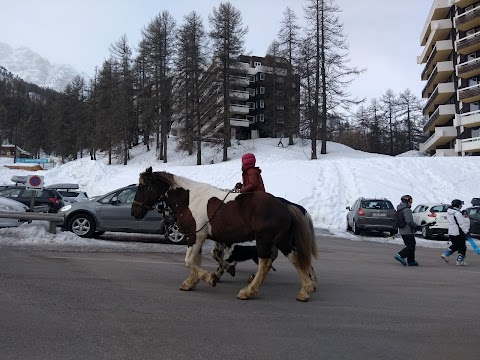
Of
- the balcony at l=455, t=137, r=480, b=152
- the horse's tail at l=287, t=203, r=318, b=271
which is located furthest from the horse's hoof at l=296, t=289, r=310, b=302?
the balcony at l=455, t=137, r=480, b=152

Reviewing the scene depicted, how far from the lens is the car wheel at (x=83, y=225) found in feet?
48.1

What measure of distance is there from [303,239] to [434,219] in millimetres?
15776

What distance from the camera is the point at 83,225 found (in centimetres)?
1470

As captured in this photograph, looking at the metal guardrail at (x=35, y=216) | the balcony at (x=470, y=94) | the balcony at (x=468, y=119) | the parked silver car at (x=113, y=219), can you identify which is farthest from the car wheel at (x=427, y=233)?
the balcony at (x=470, y=94)

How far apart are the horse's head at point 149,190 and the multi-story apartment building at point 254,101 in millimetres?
42846

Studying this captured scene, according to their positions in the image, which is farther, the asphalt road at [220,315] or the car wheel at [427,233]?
the car wheel at [427,233]

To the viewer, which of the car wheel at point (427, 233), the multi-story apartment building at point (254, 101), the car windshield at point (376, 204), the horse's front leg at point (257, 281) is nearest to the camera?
the horse's front leg at point (257, 281)

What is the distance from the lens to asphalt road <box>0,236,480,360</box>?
4648 millimetres

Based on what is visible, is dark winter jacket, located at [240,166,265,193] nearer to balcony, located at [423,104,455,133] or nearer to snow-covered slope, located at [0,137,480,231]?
snow-covered slope, located at [0,137,480,231]

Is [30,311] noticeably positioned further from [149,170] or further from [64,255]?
[64,255]

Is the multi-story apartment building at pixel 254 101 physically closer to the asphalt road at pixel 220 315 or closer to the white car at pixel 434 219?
the white car at pixel 434 219

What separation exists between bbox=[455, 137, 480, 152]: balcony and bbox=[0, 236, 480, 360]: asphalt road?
4155 centimetres

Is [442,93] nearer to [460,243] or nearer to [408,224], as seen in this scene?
[460,243]

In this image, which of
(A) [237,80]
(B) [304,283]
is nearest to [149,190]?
(B) [304,283]
